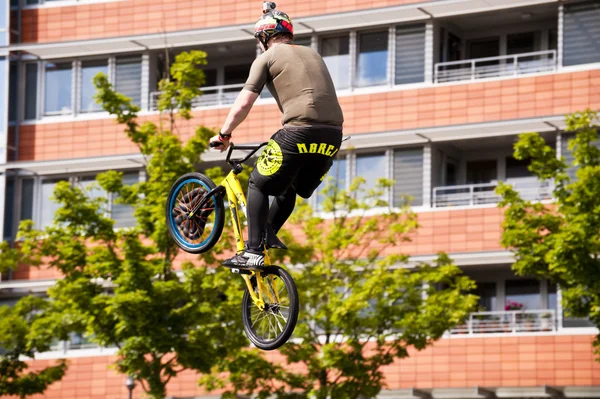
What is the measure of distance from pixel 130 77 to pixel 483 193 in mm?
12541

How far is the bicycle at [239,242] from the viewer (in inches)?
593

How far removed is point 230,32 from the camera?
157 feet

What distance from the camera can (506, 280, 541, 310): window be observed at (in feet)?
142

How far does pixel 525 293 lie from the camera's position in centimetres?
4347

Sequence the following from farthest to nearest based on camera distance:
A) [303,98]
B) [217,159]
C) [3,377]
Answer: [217,159]
[3,377]
[303,98]

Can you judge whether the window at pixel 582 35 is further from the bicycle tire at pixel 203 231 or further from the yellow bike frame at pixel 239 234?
the yellow bike frame at pixel 239 234

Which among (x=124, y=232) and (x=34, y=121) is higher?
(x=34, y=121)

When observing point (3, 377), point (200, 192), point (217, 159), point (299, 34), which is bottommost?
point (3, 377)

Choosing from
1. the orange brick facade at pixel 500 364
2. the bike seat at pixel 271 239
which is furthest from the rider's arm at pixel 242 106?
the orange brick facade at pixel 500 364

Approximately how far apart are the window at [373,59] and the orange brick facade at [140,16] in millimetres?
1369

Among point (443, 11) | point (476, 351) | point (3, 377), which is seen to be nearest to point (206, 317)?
point (3, 377)

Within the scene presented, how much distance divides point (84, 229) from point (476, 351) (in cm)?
1295

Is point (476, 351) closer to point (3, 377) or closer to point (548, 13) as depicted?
point (548, 13)

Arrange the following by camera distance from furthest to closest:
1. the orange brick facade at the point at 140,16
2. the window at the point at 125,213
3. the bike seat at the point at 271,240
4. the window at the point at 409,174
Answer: the window at the point at 125,213 < the orange brick facade at the point at 140,16 < the window at the point at 409,174 < the bike seat at the point at 271,240
